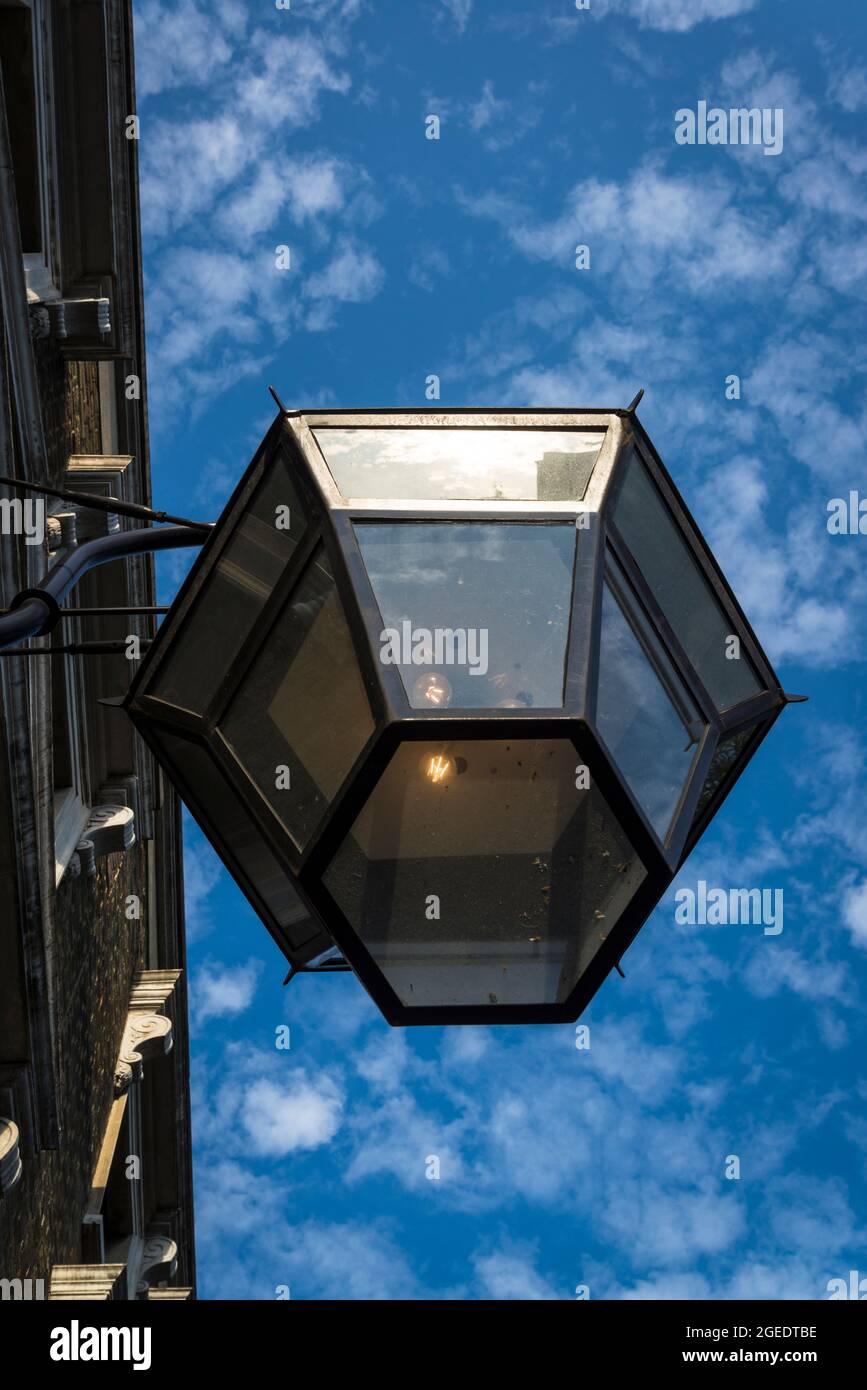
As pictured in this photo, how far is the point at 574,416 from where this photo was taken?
16.9 ft

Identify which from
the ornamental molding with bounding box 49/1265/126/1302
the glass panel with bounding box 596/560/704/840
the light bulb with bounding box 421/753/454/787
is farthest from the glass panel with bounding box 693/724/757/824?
the ornamental molding with bounding box 49/1265/126/1302

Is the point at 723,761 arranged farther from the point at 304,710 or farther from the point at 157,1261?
the point at 157,1261

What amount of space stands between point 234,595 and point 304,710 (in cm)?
68

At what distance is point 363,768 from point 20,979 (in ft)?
16.4

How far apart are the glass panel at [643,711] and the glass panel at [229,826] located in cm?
121

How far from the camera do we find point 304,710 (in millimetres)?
4230

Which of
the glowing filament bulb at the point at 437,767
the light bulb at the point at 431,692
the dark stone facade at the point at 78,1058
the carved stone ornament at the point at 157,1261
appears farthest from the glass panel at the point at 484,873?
the carved stone ornament at the point at 157,1261

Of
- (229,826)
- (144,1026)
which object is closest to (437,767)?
(229,826)

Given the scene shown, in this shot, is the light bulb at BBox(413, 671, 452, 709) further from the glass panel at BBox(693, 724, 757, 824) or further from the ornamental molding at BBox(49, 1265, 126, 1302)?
the ornamental molding at BBox(49, 1265, 126, 1302)

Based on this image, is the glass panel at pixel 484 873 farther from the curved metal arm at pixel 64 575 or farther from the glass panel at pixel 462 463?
the curved metal arm at pixel 64 575

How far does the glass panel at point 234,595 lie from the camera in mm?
4598

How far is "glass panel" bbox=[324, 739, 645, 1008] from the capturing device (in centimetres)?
402

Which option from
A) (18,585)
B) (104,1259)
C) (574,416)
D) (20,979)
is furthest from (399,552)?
(104,1259)
